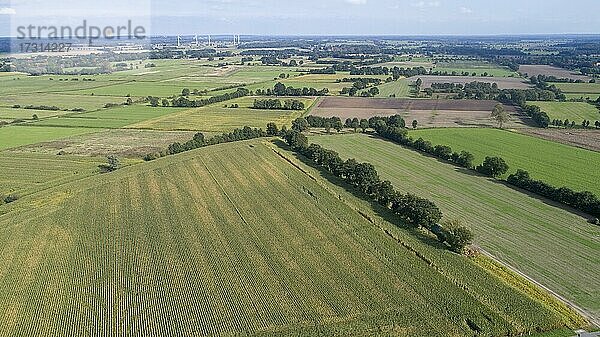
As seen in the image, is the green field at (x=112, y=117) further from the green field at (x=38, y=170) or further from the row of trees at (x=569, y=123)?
the row of trees at (x=569, y=123)

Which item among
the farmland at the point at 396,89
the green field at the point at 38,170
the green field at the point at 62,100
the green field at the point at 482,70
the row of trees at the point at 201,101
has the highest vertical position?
the green field at the point at 482,70

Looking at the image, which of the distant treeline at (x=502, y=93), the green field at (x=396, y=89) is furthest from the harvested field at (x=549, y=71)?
the green field at (x=396, y=89)

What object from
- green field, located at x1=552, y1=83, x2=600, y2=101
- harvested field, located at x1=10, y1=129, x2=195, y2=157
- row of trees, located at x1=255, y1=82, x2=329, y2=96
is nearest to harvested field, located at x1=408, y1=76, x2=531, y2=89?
green field, located at x1=552, y1=83, x2=600, y2=101

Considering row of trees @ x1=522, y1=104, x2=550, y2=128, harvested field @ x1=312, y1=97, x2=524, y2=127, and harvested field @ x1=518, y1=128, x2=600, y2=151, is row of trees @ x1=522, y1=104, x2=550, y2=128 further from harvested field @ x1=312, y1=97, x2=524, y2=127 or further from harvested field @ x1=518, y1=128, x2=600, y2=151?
harvested field @ x1=518, y1=128, x2=600, y2=151

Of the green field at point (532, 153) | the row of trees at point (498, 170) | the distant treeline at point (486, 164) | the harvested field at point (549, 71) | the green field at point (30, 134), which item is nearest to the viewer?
the row of trees at point (498, 170)

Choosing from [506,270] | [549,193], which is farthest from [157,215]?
[549,193]

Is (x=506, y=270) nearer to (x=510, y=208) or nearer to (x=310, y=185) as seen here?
(x=510, y=208)
